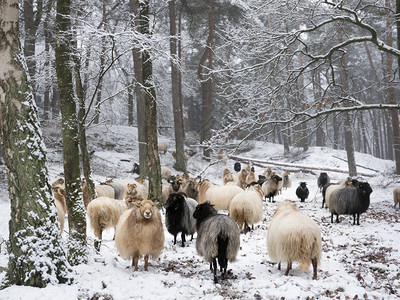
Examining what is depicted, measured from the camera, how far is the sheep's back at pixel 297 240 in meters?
5.58

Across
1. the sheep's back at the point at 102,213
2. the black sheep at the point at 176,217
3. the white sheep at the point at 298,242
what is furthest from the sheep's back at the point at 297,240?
the sheep's back at the point at 102,213

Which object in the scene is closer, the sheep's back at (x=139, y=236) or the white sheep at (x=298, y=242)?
the white sheep at (x=298, y=242)

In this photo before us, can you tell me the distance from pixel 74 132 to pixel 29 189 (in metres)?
1.77

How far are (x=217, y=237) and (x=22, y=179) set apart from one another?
10.0ft

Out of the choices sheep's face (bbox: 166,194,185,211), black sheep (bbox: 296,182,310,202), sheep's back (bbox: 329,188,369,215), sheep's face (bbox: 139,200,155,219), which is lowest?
black sheep (bbox: 296,182,310,202)

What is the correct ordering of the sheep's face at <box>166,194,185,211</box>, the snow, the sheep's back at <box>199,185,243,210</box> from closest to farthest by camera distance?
the snow → the sheep's face at <box>166,194,185,211</box> → the sheep's back at <box>199,185,243,210</box>

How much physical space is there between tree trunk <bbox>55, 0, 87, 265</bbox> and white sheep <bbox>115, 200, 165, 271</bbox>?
68 cm

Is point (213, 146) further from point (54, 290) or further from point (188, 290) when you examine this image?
point (54, 290)

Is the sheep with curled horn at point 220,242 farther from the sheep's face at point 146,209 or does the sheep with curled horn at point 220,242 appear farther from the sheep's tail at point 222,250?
the sheep's face at point 146,209

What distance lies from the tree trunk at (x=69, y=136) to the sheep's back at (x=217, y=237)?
78.1 inches

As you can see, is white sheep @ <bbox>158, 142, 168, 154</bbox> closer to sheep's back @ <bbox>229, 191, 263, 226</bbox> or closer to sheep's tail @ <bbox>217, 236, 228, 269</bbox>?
sheep's back @ <bbox>229, 191, 263, 226</bbox>

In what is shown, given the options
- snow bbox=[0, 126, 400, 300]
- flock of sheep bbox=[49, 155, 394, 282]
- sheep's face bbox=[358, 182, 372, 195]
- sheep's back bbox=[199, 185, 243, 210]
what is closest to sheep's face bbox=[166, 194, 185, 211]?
flock of sheep bbox=[49, 155, 394, 282]

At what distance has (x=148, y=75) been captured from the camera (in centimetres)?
950

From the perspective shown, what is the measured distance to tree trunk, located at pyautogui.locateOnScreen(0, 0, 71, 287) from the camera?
4.16 metres
